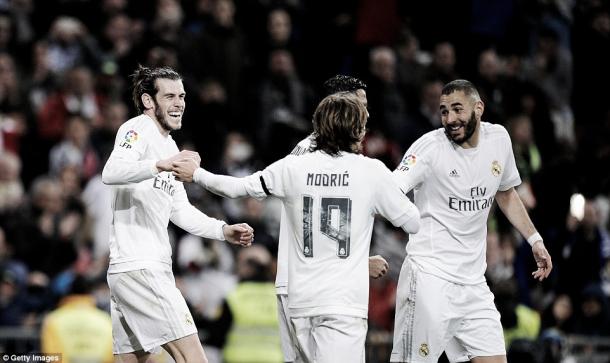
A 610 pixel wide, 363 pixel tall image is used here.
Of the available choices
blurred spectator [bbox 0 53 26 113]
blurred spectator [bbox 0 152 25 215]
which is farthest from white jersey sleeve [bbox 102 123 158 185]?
blurred spectator [bbox 0 53 26 113]

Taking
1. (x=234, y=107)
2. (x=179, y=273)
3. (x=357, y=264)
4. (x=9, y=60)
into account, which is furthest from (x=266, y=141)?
(x=357, y=264)

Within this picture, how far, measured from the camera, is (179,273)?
45.3ft

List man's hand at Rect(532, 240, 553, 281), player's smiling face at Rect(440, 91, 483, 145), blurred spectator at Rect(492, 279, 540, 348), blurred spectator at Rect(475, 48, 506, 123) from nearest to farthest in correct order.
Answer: player's smiling face at Rect(440, 91, 483, 145), man's hand at Rect(532, 240, 553, 281), blurred spectator at Rect(492, 279, 540, 348), blurred spectator at Rect(475, 48, 506, 123)

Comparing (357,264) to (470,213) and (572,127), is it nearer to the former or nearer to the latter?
(470,213)

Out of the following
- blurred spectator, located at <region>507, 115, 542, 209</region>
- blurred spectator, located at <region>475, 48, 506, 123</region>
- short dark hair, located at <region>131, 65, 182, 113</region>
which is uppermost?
blurred spectator, located at <region>475, 48, 506, 123</region>

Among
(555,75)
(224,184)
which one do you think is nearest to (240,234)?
(224,184)

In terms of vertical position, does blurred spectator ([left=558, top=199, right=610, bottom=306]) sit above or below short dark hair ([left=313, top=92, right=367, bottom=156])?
below

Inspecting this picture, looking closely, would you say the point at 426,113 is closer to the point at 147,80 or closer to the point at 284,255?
the point at 284,255

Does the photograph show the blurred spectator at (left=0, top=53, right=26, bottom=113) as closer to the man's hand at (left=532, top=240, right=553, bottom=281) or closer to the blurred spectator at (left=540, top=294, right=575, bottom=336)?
the blurred spectator at (left=540, top=294, right=575, bottom=336)

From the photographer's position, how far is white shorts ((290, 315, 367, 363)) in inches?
295

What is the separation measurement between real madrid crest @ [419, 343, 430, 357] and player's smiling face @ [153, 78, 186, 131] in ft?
7.65

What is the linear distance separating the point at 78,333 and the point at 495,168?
167 inches

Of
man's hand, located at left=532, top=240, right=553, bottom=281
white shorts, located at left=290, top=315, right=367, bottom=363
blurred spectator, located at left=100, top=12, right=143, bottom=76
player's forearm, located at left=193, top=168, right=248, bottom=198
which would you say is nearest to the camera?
white shorts, located at left=290, top=315, right=367, bottom=363

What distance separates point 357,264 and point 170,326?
142 cm
